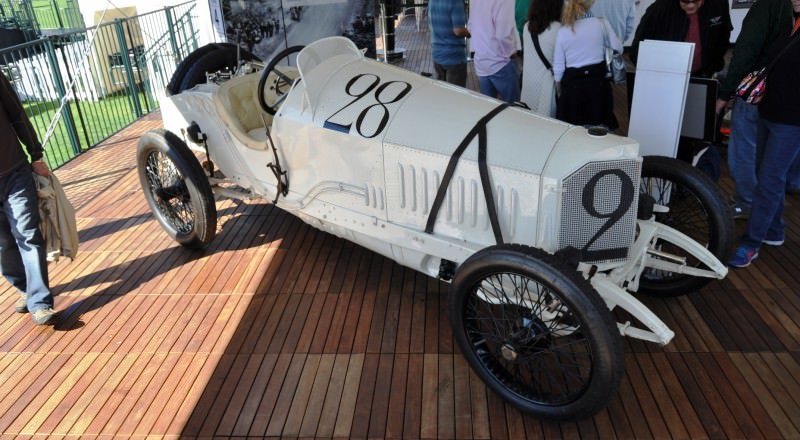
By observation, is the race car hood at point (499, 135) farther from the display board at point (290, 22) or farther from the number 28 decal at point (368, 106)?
the display board at point (290, 22)

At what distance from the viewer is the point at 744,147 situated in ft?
12.2

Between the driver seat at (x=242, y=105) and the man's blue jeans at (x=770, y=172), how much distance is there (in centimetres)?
321

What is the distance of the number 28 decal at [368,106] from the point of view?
2953 millimetres

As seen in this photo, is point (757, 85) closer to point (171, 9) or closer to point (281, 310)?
point (281, 310)

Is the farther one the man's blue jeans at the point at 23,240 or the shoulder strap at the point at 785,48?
the man's blue jeans at the point at 23,240

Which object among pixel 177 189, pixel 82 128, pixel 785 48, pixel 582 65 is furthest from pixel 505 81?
pixel 82 128

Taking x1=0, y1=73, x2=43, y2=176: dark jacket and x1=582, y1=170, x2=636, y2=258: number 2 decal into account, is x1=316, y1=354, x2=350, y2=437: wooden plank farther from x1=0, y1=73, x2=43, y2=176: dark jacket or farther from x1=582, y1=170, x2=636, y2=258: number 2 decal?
x1=0, y1=73, x2=43, y2=176: dark jacket

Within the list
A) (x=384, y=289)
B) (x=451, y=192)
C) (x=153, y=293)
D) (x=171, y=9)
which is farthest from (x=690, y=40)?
(x=171, y=9)

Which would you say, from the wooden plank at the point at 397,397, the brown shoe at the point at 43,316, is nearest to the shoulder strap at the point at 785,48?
the wooden plank at the point at 397,397

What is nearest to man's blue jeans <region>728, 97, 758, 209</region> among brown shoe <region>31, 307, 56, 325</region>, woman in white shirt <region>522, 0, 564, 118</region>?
woman in white shirt <region>522, 0, 564, 118</region>

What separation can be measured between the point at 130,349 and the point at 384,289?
1.50 metres

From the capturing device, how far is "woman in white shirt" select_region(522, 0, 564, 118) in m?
4.11

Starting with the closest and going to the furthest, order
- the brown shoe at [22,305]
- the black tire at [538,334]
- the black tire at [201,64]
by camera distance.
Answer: the black tire at [538,334] → the brown shoe at [22,305] → the black tire at [201,64]

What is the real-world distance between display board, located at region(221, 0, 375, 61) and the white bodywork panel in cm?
381
